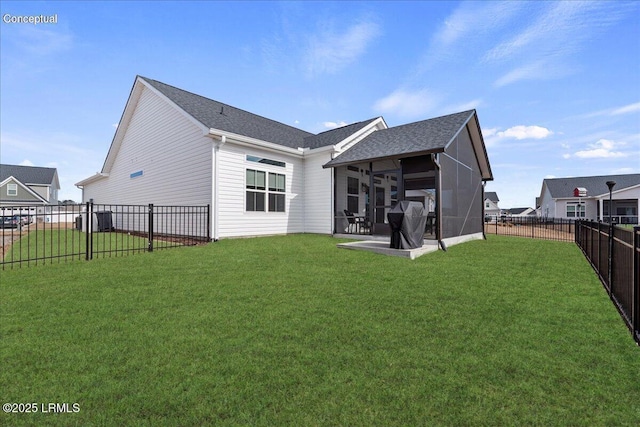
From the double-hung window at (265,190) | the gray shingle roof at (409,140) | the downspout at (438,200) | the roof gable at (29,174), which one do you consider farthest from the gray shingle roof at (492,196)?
the roof gable at (29,174)

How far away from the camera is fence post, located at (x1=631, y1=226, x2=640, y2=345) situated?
9.56 feet

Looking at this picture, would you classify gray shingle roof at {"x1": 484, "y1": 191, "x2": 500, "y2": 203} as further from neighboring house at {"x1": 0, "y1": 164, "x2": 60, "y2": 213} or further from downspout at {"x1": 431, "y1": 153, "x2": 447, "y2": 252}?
neighboring house at {"x1": 0, "y1": 164, "x2": 60, "y2": 213}

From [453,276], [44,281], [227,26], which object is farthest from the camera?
[227,26]

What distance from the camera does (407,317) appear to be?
340cm

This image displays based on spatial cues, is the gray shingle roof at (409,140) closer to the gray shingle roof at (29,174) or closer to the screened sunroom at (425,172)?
the screened sunroom at (425,172)

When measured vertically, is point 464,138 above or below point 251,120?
below

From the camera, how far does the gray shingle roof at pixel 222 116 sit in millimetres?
11502

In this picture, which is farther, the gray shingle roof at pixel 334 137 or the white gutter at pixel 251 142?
the gray shingle roof at pixel 334 137

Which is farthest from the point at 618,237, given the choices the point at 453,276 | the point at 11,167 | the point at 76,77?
the point at 11,167

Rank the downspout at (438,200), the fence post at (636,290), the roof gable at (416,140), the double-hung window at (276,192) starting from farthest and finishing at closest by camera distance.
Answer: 1. the double-hung window at (276,192)
2. the roof gable at (416,140)
3. the downspout at (438,200)
4. the fence post at (636,290)

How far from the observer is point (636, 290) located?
9.82 ft

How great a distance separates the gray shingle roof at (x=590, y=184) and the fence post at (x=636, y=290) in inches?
1546

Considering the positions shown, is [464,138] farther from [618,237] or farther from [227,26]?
[227,26]

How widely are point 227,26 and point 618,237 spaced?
1152 cm
